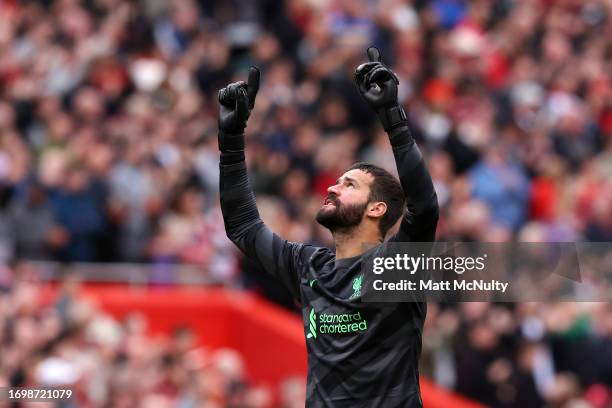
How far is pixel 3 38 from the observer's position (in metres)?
14.4

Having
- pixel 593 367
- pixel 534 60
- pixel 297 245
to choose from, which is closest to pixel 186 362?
pixel 593 367

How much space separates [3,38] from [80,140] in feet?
7.17

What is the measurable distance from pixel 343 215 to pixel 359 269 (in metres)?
0.24

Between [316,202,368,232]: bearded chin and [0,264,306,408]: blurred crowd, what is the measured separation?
401cm

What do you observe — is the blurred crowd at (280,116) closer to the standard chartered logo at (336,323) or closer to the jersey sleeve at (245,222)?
the jersey sleeve at (245,222)

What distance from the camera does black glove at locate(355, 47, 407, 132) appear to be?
16.9ft

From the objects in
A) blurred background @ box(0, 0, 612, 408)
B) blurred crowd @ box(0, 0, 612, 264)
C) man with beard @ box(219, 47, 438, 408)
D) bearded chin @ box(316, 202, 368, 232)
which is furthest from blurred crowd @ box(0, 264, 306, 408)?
bearded chin @ box(316, 202, 368, 232)

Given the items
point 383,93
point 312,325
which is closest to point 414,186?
point 383,93

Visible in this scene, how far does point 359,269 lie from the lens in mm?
5422

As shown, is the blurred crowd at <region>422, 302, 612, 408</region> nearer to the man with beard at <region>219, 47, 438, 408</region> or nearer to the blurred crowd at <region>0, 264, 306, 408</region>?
the blurred crowd at <region>0, 264, 306, 408</region>

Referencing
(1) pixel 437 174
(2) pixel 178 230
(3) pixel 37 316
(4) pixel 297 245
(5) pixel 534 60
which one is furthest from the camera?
(5) pixel 534 60

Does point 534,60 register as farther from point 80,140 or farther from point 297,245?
point 297,245

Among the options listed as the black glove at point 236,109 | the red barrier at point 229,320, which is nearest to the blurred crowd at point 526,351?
the red barrier at point 229,320

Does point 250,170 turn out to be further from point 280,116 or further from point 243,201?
point 243,201
